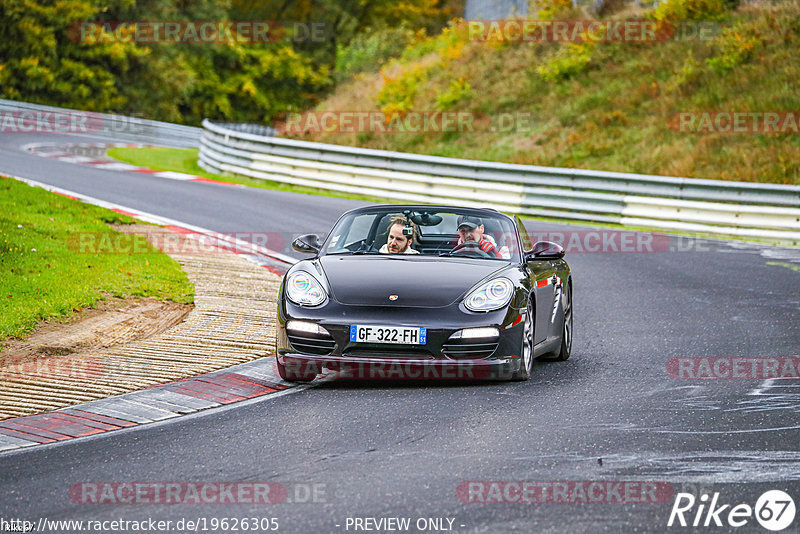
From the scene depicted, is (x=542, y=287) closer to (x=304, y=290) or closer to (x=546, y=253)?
(x=546, y=253)

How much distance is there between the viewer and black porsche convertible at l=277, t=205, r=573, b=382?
7602 mm

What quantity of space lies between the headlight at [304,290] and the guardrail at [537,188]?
1256 cm

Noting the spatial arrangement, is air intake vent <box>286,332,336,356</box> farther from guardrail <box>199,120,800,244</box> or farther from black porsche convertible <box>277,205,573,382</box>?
guardrail <box>199,120,800,244</box>

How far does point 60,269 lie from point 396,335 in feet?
17.3

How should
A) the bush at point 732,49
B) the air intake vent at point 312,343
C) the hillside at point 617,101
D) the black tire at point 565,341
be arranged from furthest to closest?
the bush at point 732,49
the hillside at point 617,101
the black tire at point 565,341
the air intake vent at point 312,343

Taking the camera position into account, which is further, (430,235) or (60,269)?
(60,269)

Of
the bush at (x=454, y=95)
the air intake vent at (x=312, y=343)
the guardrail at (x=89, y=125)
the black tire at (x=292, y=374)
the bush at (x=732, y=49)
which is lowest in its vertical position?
the black tire at (x=292, y=374)

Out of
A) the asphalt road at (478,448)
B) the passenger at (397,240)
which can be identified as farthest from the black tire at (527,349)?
the passenger at (397,240)

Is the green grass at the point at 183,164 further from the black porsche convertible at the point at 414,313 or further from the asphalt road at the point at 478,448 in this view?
the asphalt road at the point at 478,448

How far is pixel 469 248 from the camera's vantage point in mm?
8852

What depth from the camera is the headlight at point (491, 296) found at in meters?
7.79

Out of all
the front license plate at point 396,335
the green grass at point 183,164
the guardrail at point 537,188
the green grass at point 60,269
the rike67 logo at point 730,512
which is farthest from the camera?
the green grass at point 183,164

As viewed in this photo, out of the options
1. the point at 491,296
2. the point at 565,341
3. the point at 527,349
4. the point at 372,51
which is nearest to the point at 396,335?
the point at 491,296

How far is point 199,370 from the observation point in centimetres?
824
